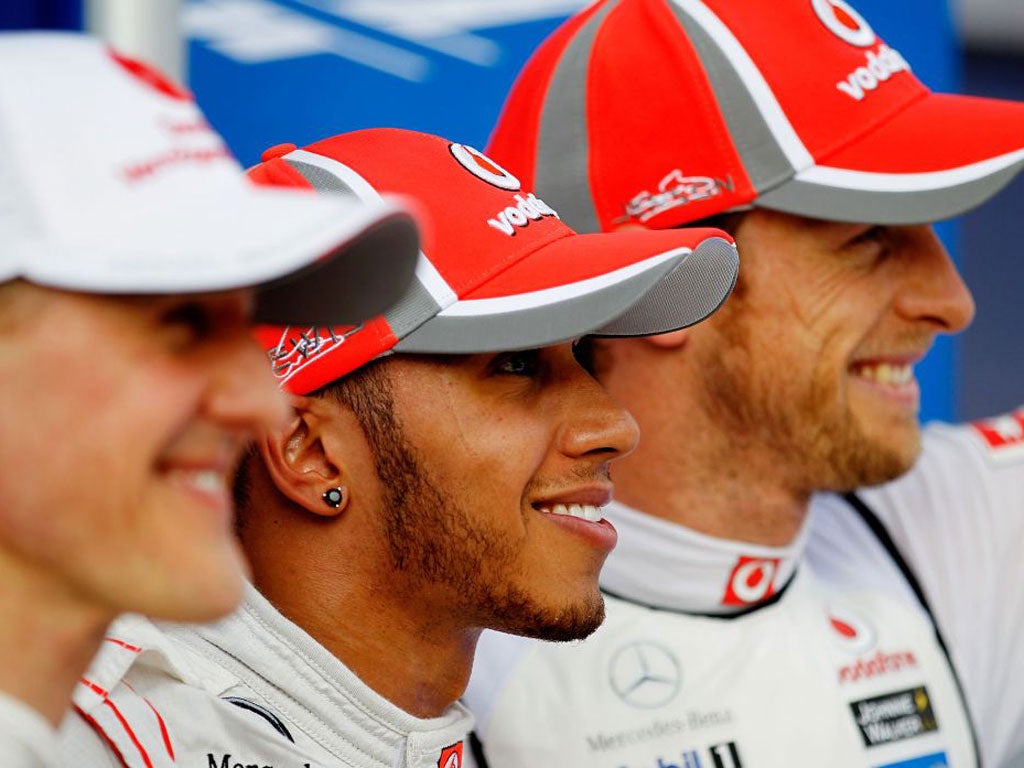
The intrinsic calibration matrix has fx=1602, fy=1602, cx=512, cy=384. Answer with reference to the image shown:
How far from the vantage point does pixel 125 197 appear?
747mm

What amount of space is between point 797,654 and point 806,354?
12.7 inches


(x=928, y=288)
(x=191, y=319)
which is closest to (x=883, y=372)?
(x=928, y=288)

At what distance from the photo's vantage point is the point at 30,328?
0.76 m

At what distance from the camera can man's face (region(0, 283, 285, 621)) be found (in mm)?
756

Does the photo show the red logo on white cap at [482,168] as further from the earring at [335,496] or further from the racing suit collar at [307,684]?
the racing suit collar at [307,684]

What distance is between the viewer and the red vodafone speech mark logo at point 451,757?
4.45ft

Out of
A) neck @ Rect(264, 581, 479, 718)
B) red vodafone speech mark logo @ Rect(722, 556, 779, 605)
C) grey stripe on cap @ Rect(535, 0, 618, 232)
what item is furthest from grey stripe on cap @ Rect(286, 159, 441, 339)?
red vodafone speech mark logo @ Rect(722, 556, 779, 605)

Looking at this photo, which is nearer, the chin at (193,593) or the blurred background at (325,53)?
the chin at (193,593)

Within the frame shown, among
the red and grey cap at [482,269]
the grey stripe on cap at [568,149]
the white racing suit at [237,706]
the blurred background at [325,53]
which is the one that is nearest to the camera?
the white racing suit at [237,706]

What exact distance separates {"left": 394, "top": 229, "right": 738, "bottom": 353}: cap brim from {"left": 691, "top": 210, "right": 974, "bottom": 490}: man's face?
39 cm

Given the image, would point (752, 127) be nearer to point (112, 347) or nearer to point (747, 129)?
point (747, 129)

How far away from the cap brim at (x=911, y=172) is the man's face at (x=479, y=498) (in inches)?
18.6

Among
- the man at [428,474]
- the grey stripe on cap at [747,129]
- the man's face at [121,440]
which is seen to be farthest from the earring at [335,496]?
the grey stripe on cap at [747,129]

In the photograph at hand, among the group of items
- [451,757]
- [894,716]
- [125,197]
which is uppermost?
[125,197]
